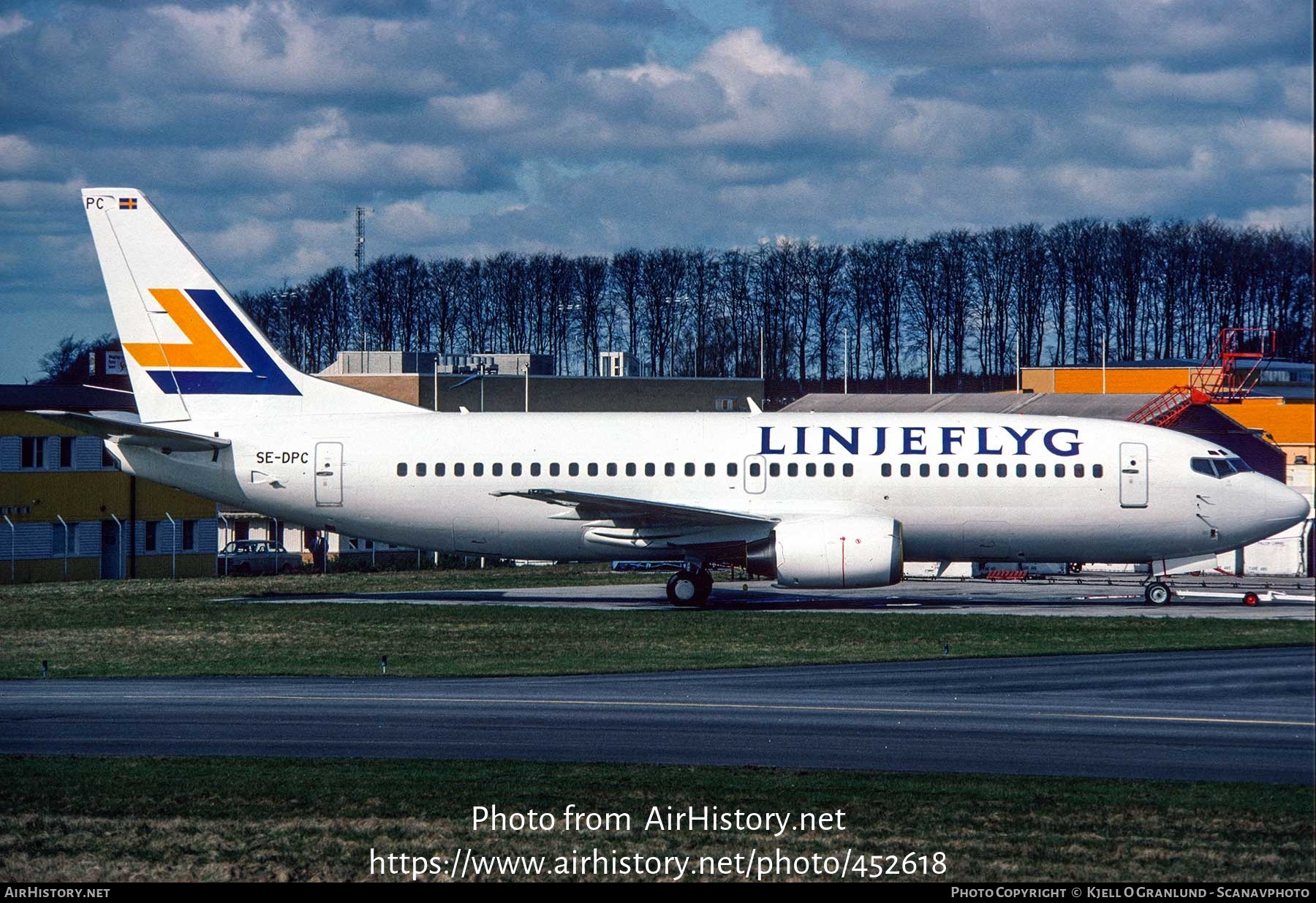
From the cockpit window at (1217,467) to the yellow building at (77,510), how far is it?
37.1 m

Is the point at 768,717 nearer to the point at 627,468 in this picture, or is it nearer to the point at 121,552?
the point at 627,468

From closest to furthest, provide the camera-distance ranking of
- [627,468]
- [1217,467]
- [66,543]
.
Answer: [1217,467] < [627,468] < [66,543]

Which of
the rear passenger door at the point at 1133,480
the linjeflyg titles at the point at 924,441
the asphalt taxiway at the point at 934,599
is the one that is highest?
the linjeflyg titles at the point at 924,441

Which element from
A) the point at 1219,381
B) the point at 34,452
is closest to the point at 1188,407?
the point at 1219,381

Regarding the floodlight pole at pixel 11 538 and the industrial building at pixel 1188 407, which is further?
the floodlight pole at pixel 11 538

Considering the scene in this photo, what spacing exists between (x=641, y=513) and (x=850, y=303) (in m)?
12.2

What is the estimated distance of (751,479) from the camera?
119ft

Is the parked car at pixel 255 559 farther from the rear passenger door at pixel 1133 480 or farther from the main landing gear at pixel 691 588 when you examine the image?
the rear passenger door at pixel 1133 480

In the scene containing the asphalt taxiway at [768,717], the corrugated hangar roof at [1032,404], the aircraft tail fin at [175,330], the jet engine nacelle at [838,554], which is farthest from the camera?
the corrugated hangar roof at [1032,404]

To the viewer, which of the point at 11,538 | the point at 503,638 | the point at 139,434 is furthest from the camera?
the point at 11,538

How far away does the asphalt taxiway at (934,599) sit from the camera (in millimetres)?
35344

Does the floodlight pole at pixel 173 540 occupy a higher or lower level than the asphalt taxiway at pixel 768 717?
higher

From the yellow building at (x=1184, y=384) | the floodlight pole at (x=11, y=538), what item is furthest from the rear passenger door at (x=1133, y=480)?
the floodlight pole at (x=11, y=538)

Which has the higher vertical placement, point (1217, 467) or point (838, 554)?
point (1217, 467)
